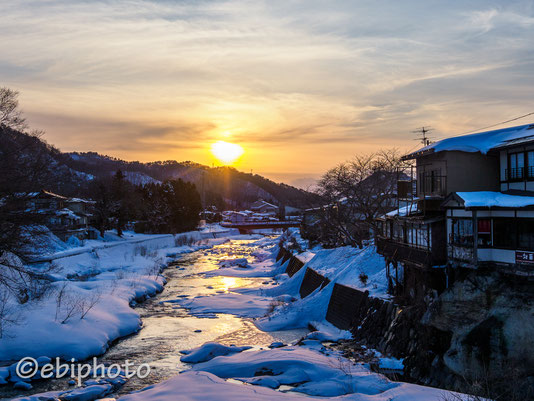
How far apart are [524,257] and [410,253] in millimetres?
5150

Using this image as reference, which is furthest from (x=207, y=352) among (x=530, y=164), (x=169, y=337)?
(x=530, y=164)

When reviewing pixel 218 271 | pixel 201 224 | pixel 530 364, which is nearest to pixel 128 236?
pixel 218 271

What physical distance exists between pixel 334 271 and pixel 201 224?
2771 inches

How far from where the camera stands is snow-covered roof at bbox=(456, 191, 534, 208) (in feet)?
47.5

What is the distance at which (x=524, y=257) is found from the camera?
45.6 feet

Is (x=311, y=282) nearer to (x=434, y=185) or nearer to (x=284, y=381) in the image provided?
(x=434, y=185)

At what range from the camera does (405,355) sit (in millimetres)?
15859

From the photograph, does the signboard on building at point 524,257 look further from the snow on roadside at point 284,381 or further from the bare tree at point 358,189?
the bare tree at point 358,189

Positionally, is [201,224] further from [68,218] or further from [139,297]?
[139,297]

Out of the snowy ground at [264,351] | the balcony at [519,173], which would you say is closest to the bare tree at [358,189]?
the snowy ground at [264,351]

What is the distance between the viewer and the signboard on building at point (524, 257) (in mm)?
13688

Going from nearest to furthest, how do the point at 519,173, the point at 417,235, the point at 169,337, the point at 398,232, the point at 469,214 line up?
1. the point at 469,214
2. the point at 519,173
3. the point at 417,235
4. the point at 169,337
5. the point at 398,232

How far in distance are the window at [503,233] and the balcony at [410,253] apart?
234 centimetres

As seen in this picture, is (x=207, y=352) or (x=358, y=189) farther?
(x=358, y=189)
